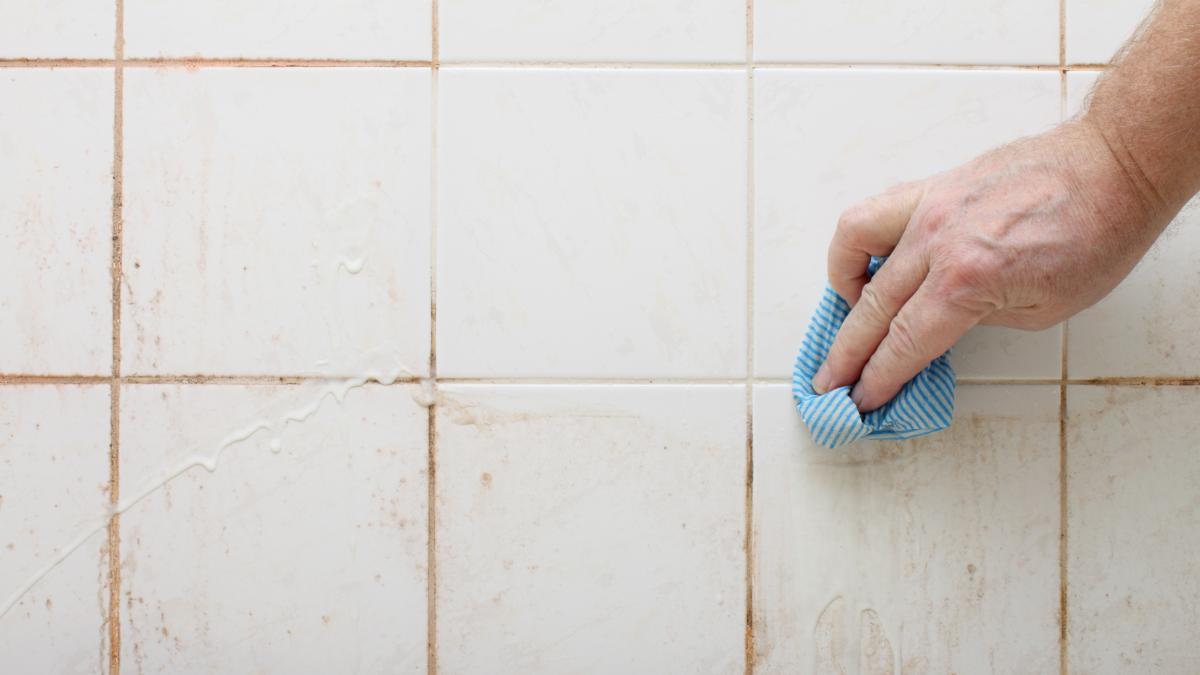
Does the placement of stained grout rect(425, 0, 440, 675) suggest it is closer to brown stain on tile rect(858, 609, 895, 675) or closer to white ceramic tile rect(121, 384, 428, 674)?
white ceramic tile rect(121, 384, 428, 674)

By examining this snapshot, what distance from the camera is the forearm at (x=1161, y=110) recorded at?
60 centimetres

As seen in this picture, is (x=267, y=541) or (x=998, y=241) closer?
(x=998, y=241)

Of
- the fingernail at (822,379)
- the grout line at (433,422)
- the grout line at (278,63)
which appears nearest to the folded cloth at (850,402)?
the fingernail at (822,379)

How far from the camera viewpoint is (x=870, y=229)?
667 mm

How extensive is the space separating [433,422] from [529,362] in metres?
0.11

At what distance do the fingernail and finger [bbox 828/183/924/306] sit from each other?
9 centimetres

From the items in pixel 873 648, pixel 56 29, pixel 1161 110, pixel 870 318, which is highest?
pixel 56 29

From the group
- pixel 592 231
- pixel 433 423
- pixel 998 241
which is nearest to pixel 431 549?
pixel 433 423

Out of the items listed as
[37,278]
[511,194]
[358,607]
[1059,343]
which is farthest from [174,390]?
[1059,343]

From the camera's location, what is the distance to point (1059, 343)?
75cm

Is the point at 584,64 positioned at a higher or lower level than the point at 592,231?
higher

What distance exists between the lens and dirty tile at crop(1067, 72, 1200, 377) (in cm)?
75

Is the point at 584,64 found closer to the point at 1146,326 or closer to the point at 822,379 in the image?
the point at 822,379

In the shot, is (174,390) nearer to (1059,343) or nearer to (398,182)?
(398,182)
